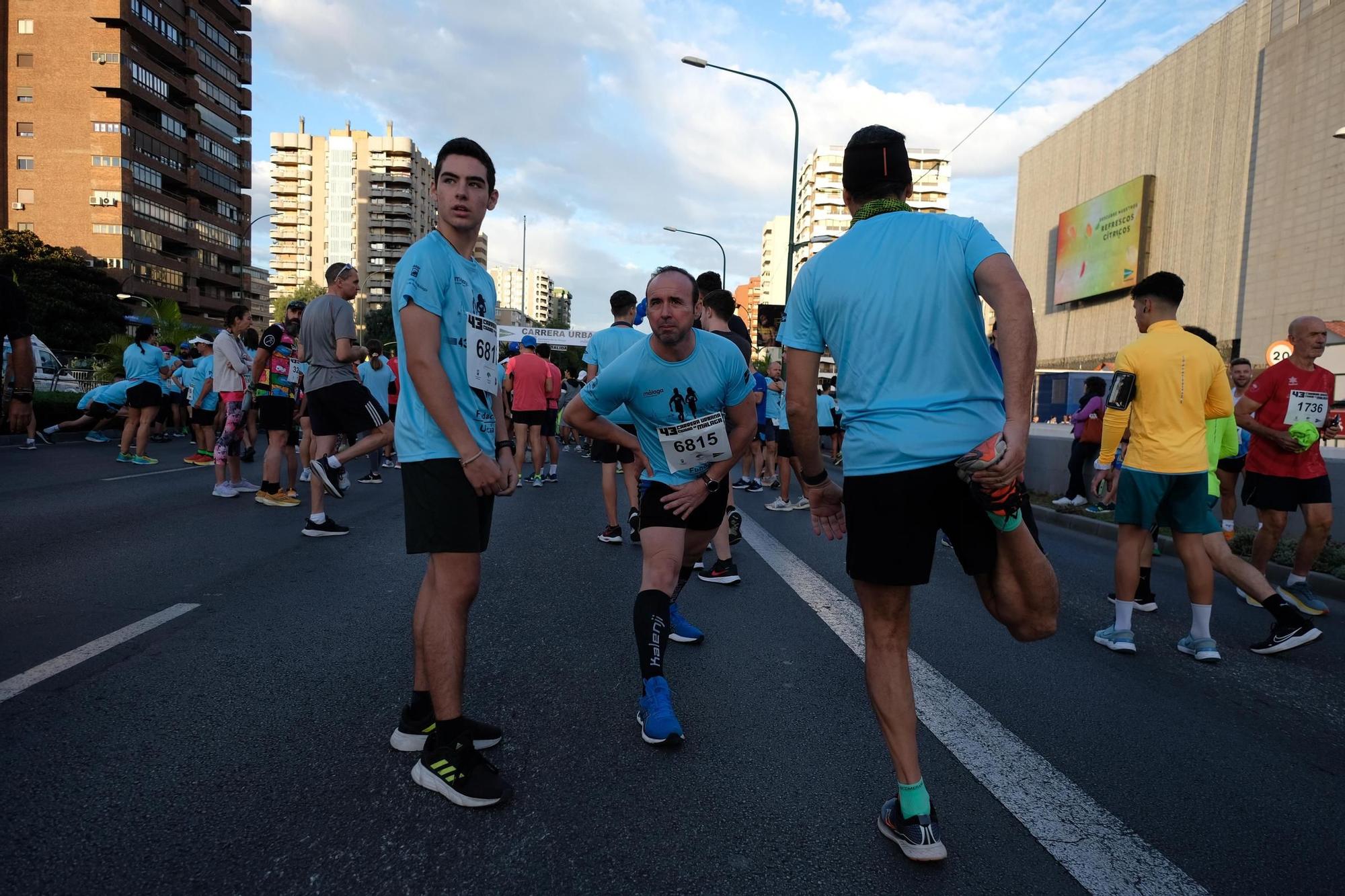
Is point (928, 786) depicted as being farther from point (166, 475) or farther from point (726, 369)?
point (166, 475)

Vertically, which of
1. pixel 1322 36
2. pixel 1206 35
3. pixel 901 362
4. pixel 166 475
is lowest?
pixel 166 475

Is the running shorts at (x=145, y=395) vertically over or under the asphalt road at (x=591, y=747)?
over

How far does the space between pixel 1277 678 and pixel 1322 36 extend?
38421mm

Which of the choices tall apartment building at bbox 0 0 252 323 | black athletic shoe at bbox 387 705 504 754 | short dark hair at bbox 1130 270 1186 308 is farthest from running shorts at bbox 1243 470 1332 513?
tall apartment building at bbox 0 0 252 323

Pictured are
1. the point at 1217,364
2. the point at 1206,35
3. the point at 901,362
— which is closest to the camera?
the point at 901,362

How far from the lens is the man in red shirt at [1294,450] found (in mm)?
5367

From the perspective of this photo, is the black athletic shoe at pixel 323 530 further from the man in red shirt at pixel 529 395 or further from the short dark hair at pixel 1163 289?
the short dark hair at pixel 1163 289

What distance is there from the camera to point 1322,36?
31.8 metres

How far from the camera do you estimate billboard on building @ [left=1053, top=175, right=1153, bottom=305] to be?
4603 centimetres

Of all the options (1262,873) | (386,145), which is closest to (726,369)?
(1262,873)

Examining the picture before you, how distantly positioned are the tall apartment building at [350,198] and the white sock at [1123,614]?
12498 cm

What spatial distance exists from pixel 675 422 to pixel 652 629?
2.81ft

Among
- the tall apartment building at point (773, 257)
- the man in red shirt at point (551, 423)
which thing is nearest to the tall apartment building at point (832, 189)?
the tall apartment building at point (773, 257)

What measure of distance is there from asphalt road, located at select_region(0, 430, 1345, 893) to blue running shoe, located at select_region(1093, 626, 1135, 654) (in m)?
0.08
